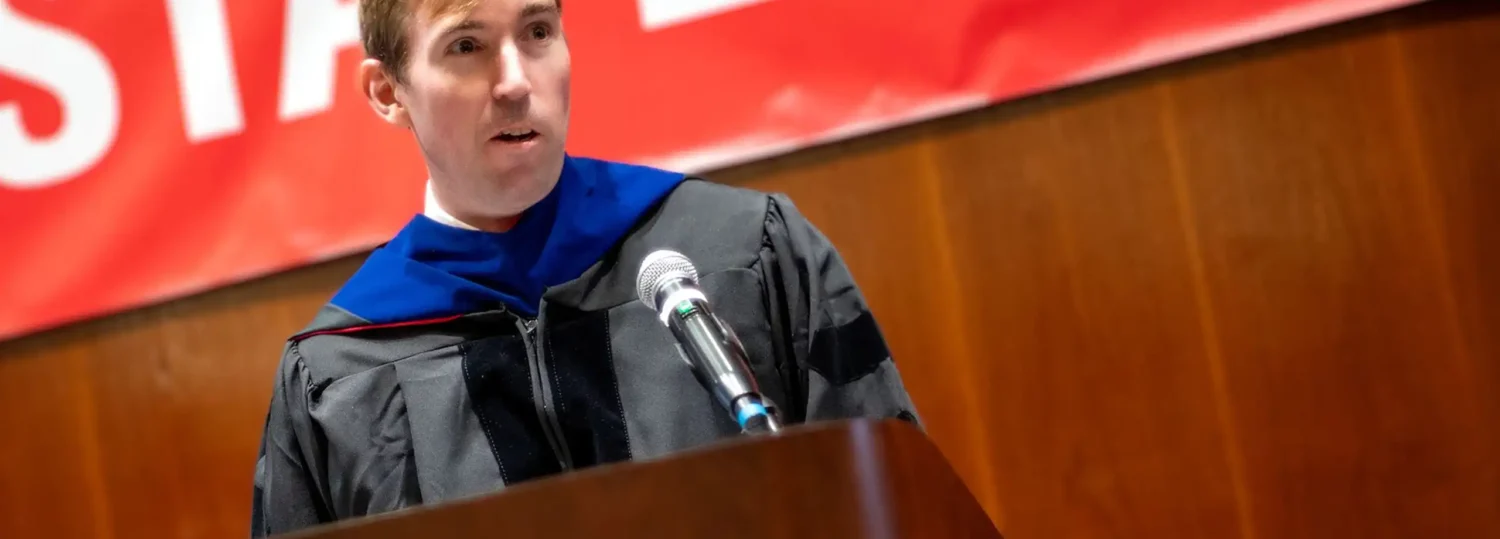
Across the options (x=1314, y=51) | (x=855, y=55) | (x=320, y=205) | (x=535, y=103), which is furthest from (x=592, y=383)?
(x=1314, y=51)

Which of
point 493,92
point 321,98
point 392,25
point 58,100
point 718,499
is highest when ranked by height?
point 58,100

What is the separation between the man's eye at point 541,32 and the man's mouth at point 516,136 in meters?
0.12

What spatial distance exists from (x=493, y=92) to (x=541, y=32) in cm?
10

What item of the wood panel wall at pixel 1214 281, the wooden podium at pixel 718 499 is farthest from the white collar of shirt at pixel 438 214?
the wooden podium at pixel 718 499

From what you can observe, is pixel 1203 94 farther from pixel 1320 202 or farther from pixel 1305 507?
pixel 1305 507

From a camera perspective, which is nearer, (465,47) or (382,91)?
(465,47)

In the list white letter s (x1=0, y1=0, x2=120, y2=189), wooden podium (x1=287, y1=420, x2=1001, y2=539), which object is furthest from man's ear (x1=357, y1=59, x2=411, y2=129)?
white letter s (x1=0, y1=0, x2=120, y2=189)

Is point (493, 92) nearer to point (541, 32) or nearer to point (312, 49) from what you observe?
point (541, 32)

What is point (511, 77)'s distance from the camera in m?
1.62

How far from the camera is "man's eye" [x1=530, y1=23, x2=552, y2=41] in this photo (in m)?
1.67

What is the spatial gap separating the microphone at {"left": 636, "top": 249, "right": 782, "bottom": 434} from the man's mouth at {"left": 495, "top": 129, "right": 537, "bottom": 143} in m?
0.44

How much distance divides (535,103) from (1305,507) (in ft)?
4.55

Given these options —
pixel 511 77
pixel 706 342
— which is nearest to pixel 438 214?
pixel 511 77

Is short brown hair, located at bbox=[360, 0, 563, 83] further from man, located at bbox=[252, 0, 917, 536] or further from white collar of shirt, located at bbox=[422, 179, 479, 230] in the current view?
white collar of shirt, located at bbox=[422, 179, 479, 230]
